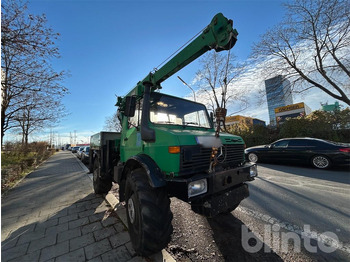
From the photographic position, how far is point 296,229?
2.73 meters

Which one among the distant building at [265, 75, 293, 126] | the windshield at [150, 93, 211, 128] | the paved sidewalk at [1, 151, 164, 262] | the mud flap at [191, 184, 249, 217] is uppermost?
the distant building at [265, 75, 293, 126]

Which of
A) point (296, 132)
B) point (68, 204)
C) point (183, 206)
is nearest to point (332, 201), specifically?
point (183, 206)

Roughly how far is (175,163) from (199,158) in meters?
0.41

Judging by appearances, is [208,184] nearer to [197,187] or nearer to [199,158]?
[197,187]

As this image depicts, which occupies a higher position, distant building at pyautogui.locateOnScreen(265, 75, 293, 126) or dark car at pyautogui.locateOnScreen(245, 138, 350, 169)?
distant building at pyautogui.locateOnScreen(265, 75, 293, 126)

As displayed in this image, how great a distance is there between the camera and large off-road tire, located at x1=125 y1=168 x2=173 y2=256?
6.75 feet

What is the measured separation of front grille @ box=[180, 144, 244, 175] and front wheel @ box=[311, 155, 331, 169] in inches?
276

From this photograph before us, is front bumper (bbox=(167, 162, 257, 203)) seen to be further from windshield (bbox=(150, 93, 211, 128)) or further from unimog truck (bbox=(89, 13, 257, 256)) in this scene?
windshield (bbox=(150, 93, 211, 128))

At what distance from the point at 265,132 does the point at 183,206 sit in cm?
1282

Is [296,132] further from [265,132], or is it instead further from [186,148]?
[186,148]

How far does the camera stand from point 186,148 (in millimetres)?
2201

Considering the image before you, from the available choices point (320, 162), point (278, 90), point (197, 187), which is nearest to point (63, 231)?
point (197, 187)

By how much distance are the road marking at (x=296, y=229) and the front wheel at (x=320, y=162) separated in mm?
6195

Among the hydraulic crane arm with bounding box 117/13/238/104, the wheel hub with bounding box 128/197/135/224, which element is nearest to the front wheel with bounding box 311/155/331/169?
the hydraulic crane arm with bounding box 117/13/238/104
